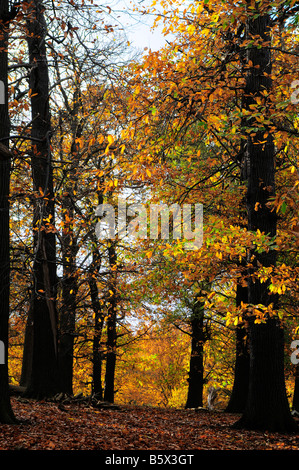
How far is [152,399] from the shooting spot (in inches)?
1575

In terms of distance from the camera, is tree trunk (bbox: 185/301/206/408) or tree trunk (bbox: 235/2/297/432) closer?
tree trunk (bbox: 235/2/297/432)

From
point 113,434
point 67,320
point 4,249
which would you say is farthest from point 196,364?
point 4,249

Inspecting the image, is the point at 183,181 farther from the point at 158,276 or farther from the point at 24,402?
the point at 24,402

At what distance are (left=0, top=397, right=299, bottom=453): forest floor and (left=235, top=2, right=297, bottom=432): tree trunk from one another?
0.41 m

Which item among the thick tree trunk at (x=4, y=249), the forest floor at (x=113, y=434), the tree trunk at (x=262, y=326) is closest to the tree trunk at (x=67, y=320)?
the forest floor at (x=113, y=434)

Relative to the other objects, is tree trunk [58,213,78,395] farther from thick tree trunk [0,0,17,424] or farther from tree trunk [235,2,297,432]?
tree trunk [235,2,297,432]

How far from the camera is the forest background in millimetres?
7223

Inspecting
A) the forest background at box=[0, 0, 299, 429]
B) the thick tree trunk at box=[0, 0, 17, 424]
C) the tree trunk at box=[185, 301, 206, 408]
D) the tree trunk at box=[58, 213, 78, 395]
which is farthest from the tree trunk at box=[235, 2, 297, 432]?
the tree trunk at box=[185, 301, 206, 408]

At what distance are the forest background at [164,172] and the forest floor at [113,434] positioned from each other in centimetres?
135

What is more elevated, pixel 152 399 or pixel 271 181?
pixel 271 181

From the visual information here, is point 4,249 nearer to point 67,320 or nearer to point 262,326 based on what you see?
point 262,326
